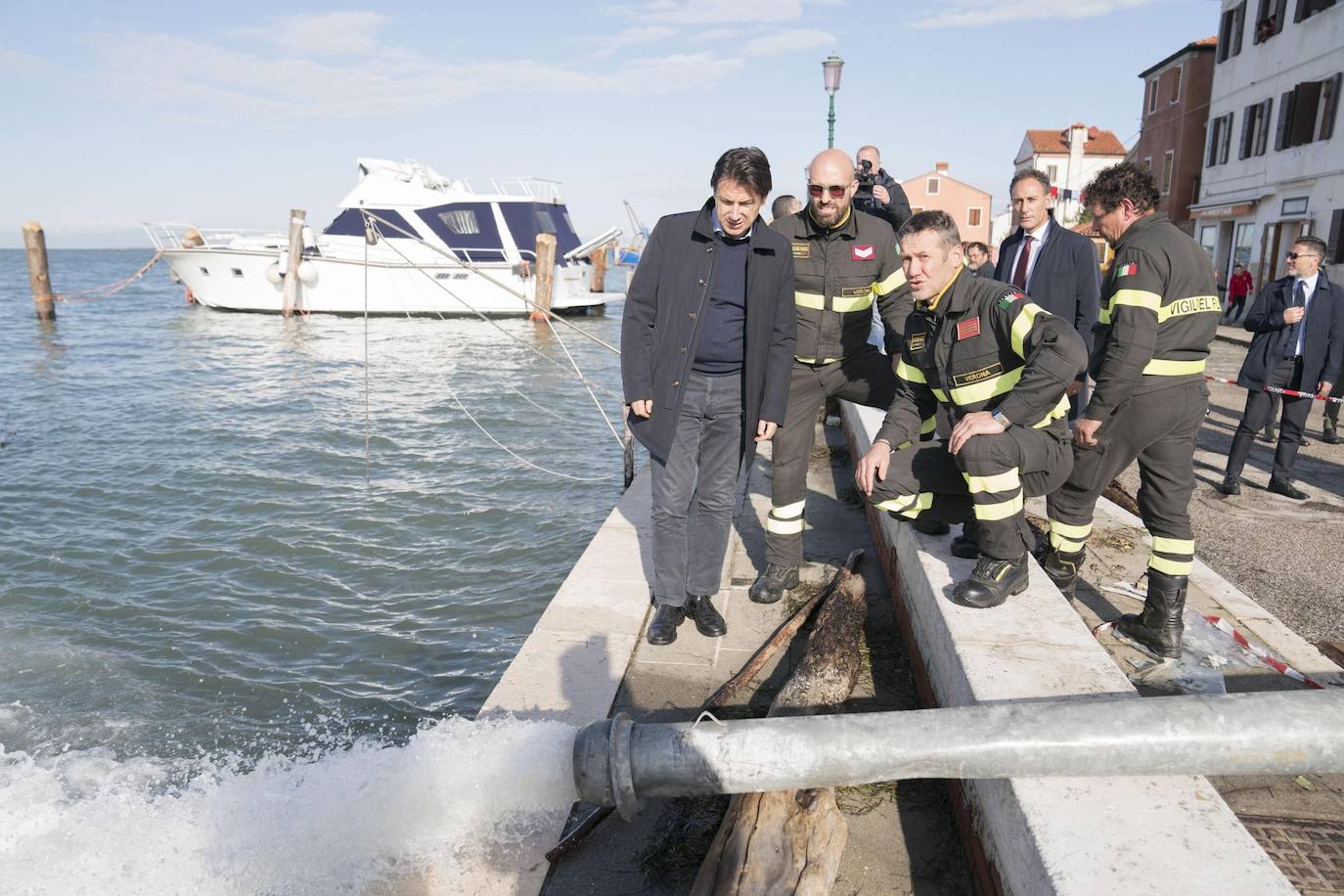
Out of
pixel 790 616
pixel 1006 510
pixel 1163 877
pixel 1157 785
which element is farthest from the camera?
pixel 790 616

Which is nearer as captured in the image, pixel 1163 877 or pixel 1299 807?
pixel 1163 877

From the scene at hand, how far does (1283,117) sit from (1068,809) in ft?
80.0

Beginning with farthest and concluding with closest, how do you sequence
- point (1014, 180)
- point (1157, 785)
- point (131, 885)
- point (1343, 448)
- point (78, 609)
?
1. point (1343, 448)
2. point (78, 609)
3. point (1014, 180)
4. point (131, 885)
5. point (1157, 785)

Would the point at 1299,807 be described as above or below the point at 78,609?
above

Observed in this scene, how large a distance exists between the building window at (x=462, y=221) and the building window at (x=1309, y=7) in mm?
22109

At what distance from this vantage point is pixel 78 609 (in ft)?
20.7

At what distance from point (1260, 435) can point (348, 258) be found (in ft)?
86.0

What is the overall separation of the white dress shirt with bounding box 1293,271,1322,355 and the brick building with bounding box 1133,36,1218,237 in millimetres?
23745

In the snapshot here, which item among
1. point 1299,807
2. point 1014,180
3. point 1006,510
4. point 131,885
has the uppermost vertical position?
point 1014,180

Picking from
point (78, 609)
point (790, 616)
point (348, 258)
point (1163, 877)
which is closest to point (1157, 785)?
point (1163, 877)

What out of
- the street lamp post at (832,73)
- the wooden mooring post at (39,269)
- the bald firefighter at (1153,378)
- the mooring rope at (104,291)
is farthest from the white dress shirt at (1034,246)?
the wooden mooring post at (39,269)

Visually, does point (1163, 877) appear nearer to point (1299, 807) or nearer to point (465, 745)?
point (1299, 807)

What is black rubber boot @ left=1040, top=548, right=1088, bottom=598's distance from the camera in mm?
4020

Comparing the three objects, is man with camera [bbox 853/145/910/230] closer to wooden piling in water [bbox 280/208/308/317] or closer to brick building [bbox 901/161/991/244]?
wooden piling in water [bbox 280/208/308/317]
